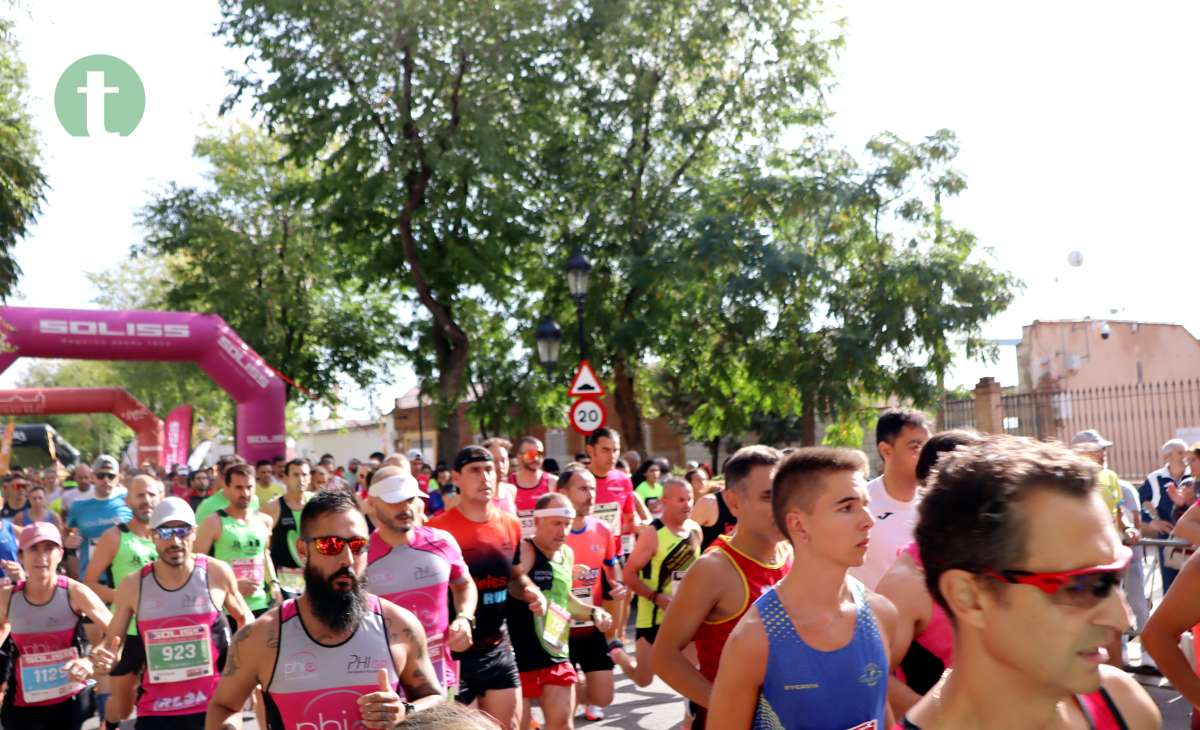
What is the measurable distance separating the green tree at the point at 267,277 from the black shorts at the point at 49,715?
25.5 m

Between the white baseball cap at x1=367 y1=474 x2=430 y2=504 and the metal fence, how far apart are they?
21.0m

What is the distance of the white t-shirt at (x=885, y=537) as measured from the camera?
5273mm

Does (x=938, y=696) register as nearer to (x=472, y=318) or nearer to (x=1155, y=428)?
(x=472, y=318)

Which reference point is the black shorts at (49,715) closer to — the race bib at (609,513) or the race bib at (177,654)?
the race bib at (177,654)

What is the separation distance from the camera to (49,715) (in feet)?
25.9

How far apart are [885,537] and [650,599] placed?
336 cm

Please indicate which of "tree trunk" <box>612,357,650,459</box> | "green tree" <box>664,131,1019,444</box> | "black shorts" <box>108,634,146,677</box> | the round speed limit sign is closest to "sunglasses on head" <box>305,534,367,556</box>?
"black shorts" <box>108,634,146,677</box>

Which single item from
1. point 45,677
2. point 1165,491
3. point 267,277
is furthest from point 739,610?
point 267,277

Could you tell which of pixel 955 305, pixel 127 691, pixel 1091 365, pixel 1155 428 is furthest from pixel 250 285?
pixel 127 691

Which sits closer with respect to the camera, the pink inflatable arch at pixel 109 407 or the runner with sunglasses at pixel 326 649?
the runner with sunglasses at pixel 326 649

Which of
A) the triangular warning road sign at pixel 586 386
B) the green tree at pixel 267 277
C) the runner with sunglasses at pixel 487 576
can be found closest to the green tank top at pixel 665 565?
the runner with sunglasses at pixel 487 576

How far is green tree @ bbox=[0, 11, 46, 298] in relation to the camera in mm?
13867

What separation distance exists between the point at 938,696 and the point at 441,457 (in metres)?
25.0

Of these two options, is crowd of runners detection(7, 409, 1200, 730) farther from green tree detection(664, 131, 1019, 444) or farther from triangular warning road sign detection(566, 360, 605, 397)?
green tree detection(664, 131, 1019, 444)
